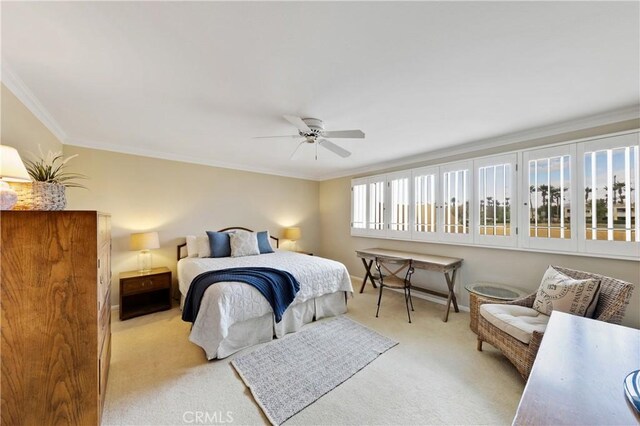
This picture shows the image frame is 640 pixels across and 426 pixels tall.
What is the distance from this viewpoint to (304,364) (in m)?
2.20

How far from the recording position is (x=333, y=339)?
265 cm

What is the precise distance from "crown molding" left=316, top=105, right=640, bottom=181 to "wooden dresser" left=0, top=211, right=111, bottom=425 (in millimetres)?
4043

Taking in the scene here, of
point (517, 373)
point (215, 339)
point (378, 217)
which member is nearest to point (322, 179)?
point (378, 217)

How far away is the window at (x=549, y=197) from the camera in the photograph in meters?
2.65

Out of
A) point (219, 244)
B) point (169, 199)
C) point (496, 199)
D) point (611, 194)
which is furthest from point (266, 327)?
point (611, 194)

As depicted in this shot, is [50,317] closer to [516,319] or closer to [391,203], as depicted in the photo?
[516,319]

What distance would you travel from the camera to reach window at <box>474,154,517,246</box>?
305 centimetres

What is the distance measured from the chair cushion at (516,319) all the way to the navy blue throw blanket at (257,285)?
1.95m

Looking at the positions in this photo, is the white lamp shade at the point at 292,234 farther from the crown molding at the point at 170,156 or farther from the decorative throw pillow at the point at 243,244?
the crown molding at the point at 170,156

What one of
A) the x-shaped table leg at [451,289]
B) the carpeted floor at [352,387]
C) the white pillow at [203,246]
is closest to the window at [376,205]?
the x-shaped table leg at [451,289]

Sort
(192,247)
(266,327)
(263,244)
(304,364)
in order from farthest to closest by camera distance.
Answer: (263,244)
(192,247)
(266,327)
(304,364)

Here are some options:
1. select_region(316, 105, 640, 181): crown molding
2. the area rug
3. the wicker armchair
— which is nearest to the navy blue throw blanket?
the area rug

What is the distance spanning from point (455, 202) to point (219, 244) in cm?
374

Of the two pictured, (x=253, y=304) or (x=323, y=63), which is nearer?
(x=323, y=63)
